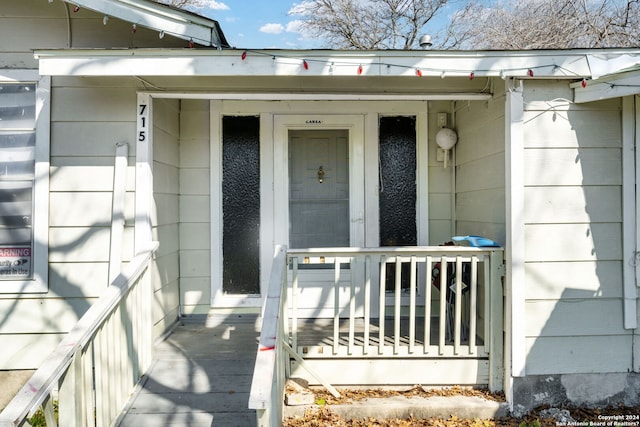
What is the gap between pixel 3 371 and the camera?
336 centimetres

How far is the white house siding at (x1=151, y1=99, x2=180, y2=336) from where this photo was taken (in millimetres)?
3576

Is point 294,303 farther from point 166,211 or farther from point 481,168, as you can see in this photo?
point 481,168

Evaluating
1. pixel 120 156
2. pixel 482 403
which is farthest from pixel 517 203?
pixel 120 156

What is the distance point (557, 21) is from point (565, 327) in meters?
11.5

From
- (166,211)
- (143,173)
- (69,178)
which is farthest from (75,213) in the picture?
(166,211)

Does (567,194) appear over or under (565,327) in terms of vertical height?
over

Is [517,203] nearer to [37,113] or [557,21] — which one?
[37,113]

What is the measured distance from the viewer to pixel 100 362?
2430 millimetres

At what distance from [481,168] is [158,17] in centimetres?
268

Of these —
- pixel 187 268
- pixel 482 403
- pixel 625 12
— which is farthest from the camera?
pixel 625 12

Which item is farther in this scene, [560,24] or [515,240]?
[560,24]

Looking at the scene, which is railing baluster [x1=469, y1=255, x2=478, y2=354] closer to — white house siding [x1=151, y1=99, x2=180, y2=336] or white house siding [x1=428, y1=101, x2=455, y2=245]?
white house siding [x1=428, y1=101, x2=455, y2=245]

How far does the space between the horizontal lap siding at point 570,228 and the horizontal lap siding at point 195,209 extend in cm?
273

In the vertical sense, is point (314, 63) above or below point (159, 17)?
below
